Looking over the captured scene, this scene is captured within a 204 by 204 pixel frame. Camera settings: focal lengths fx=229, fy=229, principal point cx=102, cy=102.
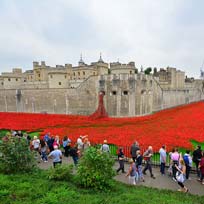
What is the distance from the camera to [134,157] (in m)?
11.3

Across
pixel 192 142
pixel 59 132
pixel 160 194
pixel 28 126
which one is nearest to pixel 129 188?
pixel 160 194

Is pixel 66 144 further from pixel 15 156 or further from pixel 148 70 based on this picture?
pixel 148 70

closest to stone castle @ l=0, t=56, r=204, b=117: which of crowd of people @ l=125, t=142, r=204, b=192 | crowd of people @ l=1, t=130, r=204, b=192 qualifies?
crowd of people @ l=1, t=130, r=204, b=192

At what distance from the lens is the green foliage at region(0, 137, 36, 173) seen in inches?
397

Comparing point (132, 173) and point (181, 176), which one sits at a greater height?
point (181, 176)

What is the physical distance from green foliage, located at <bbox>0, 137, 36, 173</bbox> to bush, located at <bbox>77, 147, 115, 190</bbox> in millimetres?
2874

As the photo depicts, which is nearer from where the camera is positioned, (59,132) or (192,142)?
(192,142)

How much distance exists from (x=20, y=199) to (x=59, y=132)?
13.0 meters

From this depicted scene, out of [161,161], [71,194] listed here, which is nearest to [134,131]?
[161,161]

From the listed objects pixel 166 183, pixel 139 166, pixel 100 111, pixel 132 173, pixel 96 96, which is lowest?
pixel 166 183

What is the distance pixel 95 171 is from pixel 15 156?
3.83 meters

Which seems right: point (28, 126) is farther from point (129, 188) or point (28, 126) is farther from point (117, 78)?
point (129, 188)

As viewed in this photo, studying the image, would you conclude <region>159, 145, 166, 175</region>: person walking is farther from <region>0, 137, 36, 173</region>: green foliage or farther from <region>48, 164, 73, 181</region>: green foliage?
<region>0, 137, 36, 173</region>: green foliage

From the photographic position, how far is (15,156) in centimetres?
1007
